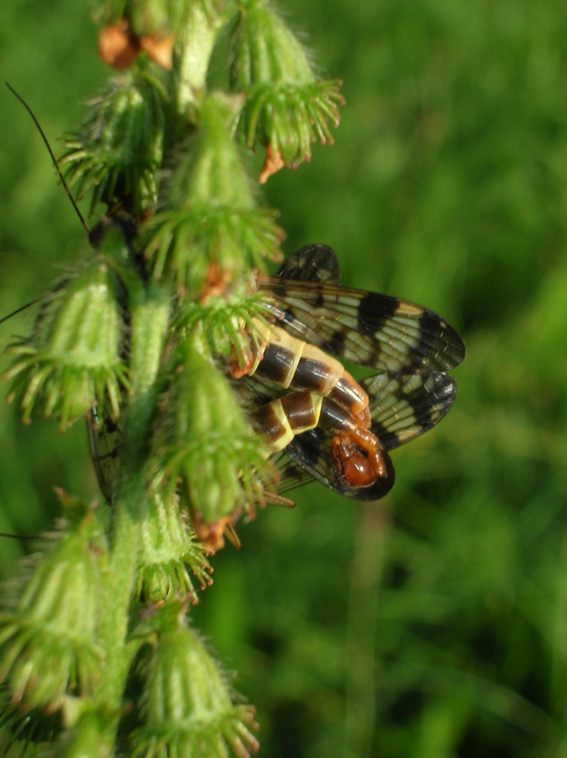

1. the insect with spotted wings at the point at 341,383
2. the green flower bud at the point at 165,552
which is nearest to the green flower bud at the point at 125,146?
the insect with spotted wings at the point at 341,383

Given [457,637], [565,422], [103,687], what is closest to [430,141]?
[565,422]

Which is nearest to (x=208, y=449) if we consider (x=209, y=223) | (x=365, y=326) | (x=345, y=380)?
(x=209, y=223)

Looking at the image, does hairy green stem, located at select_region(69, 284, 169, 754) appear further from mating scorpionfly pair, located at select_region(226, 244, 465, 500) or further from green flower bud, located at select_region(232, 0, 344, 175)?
green flower bud, located at select_region(232, 0, 344, 175)

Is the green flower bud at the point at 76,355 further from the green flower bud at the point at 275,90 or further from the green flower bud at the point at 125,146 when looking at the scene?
the green flower bud at the point at 275,90

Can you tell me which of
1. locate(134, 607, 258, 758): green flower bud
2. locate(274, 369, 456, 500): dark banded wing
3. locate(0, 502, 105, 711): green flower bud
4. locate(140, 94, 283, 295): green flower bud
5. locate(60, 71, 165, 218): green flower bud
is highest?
locate(60, 71, 165, 218): green flower bud

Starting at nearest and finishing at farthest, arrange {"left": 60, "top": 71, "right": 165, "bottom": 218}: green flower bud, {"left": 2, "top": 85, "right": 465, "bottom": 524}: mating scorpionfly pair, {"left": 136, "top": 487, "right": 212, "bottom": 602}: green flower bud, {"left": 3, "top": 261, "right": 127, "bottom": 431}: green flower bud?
{"left": 3, "top": 261, "right": 127, "bottom": 431}: green flower bud < {"left": 60, "top": 71, "right": 165, "bottom": 218}: green flower bud < {"left": 136, "top": 487, "right": 212, "bottom": 602}: green flower bud < {"left": 2, "top": 85, "right": 465, "bottom": 524}: mating scorpionfly pair

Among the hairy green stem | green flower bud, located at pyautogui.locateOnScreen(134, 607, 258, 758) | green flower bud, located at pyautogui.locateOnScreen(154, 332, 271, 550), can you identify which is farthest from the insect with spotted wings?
green flower bud, located at pyautogui.locateOnScreen(134, 607, 258, 758)
